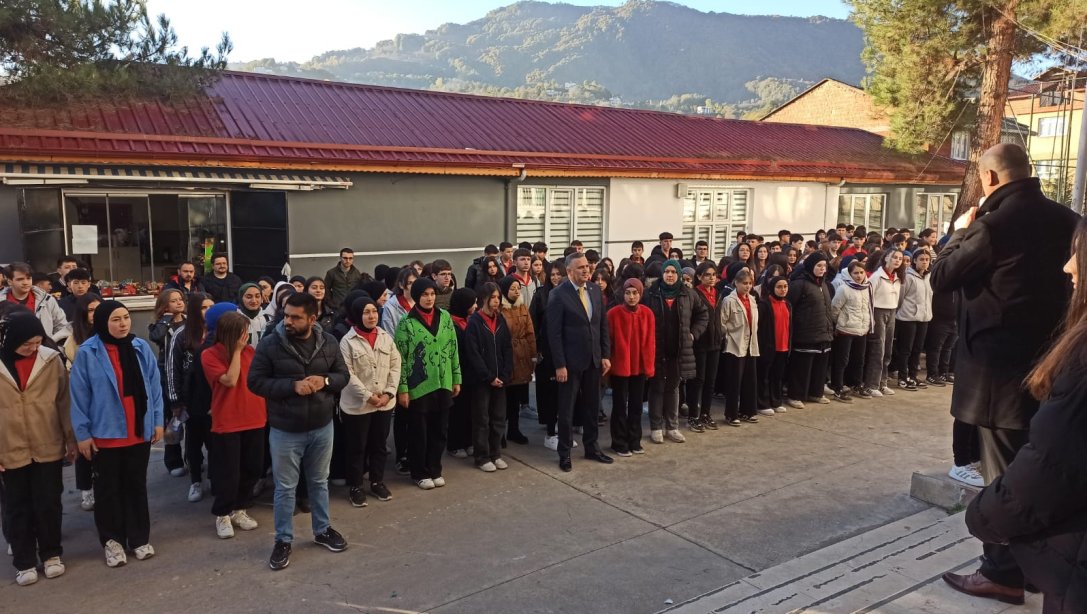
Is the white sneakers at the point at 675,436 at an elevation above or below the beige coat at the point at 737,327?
below

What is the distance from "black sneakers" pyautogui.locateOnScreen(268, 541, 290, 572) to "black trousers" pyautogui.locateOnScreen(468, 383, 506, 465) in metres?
2.10

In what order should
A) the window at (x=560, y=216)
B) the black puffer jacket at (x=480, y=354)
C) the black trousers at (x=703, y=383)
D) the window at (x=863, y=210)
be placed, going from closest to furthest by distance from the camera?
the black puffer jacket at (x=480, y=354)
the black trousers at (x=703, y=383)
the window at (x=560, y=216)
the window at (x=863, y=210)

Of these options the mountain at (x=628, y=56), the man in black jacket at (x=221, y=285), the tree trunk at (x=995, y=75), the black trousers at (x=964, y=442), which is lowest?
the black trousers at (x=964, y=442)

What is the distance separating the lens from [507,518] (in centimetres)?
536

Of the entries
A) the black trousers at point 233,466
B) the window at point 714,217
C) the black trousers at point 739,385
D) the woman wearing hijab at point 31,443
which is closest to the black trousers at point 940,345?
the black trousers at point 739,385

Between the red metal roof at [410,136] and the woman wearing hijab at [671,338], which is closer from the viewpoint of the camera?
the woman wearing hijab at [671,338]

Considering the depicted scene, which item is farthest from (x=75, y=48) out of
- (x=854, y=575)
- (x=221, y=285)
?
(x=854, y=575)

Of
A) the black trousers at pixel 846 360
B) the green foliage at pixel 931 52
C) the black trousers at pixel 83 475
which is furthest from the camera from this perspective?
the green foliage at pixel 931 52

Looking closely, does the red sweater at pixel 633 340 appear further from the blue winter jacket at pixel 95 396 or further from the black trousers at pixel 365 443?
the blue winter jacket at pixel 95 396

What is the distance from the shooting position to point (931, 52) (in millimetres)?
19109

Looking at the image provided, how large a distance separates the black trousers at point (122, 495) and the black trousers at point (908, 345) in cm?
873

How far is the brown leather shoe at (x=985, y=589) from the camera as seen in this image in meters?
3.66

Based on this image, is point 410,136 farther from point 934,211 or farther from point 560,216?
point 934,211

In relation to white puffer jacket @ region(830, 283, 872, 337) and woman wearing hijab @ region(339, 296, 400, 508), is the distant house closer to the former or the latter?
woman wearing hijab @ region(339, 296, 400, 508)
